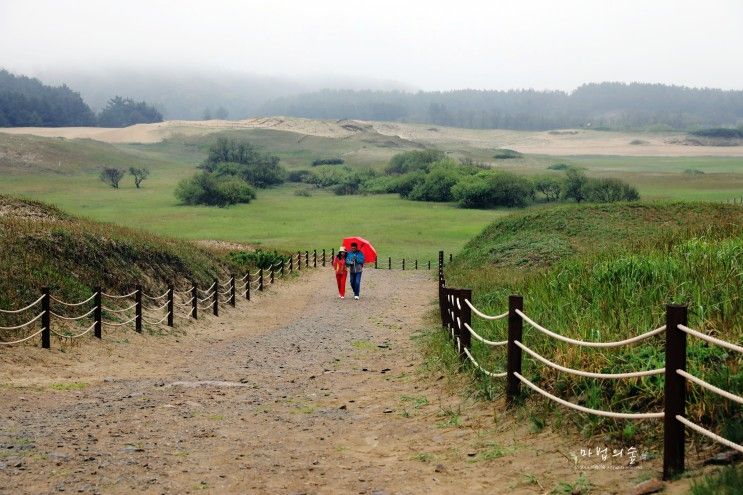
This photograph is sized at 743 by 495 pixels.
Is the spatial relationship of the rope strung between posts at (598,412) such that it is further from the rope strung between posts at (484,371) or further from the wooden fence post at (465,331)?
the wooden fence post at (465,331)

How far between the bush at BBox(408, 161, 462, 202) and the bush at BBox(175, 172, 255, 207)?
23.6 meters

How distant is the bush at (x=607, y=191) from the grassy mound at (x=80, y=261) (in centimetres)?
7348

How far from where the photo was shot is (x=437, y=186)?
111m

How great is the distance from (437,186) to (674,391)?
105818 millimetres

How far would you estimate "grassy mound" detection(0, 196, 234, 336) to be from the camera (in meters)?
18.4

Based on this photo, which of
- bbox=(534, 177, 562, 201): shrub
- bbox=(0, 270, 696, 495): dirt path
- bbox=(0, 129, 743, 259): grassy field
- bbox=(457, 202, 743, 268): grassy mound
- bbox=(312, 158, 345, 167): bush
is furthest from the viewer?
bbox=(312, 158, 345, 167): bush

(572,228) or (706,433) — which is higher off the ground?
(706,433)

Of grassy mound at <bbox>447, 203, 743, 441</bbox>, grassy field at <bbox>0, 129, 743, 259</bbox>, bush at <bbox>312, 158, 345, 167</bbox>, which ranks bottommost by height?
grassy field at <bbox>0, 129, 743, 259</bbox>

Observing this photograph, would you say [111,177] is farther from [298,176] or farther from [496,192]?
[496,192]

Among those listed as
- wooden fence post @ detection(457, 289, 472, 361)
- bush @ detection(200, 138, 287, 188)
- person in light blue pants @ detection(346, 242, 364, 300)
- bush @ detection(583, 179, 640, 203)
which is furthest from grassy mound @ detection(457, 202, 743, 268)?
bush @ detection(200, 138, 287, 188)

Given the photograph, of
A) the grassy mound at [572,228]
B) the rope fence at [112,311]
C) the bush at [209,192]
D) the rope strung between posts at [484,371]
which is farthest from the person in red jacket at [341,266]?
the bush at [209,192]

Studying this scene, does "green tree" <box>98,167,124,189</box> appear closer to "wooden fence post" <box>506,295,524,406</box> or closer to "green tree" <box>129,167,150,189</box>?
"green tree" <box>129,167,150,189</box>

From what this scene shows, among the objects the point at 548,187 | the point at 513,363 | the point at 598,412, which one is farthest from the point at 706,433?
the point at 548,187

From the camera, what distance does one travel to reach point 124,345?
17281 millimetres
